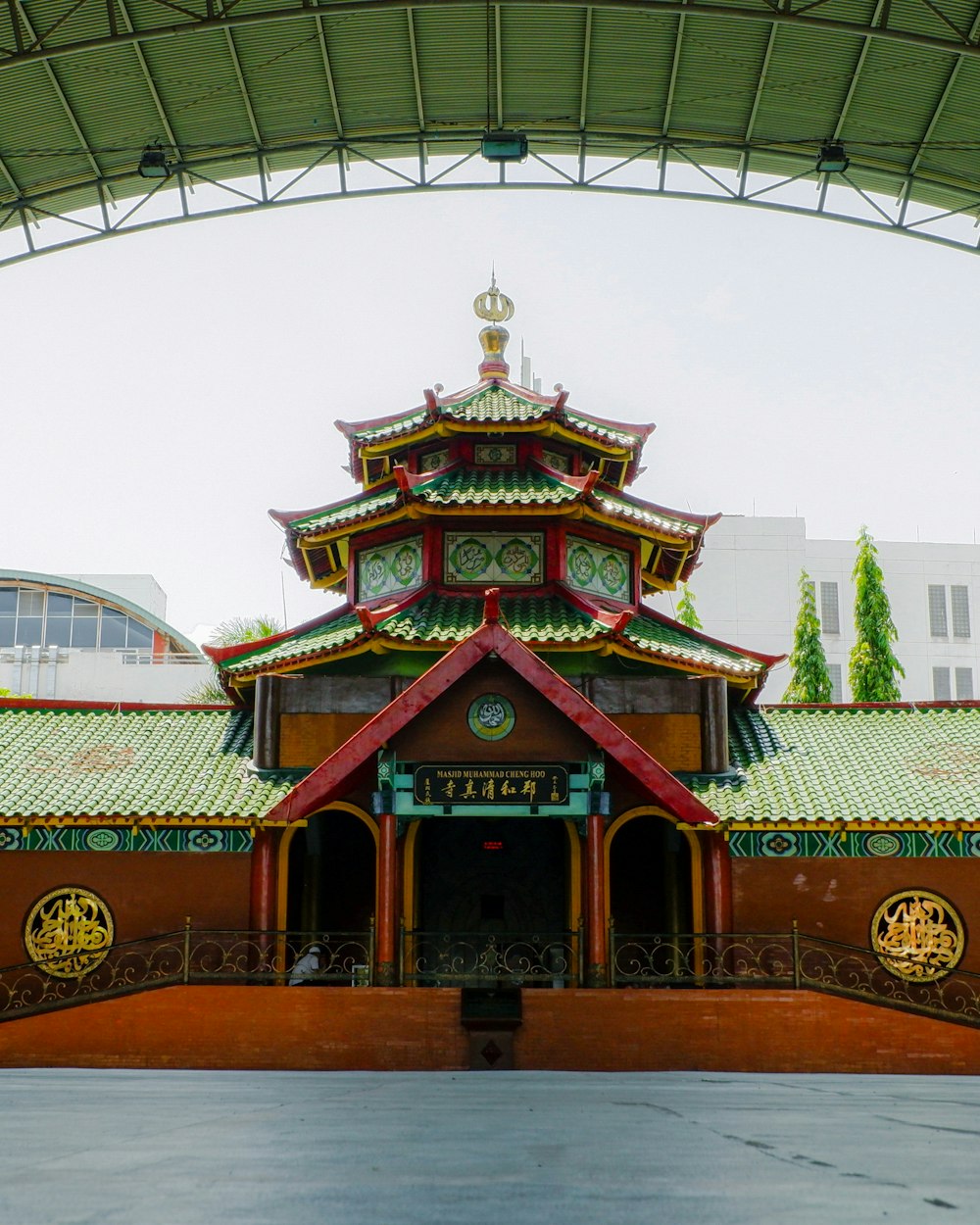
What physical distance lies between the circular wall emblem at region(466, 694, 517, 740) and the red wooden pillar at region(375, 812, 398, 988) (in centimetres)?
163

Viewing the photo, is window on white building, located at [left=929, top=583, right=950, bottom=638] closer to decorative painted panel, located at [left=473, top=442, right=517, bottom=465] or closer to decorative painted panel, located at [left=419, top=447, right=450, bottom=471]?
decorative painted panel, located at [left=473, top=442, right=517, bottom=465]

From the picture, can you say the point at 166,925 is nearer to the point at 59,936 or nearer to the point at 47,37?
the point at 59,936

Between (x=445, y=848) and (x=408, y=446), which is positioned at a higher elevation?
(x=408, y=446)

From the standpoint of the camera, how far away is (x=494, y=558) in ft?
70.2

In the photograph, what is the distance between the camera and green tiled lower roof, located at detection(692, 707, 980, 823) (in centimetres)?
1816

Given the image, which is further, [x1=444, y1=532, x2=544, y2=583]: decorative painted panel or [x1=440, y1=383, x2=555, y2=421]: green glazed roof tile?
[x1=440, y1=383, x2=555, y2=421]: green glazed roof tile

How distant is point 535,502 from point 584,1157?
17045mm

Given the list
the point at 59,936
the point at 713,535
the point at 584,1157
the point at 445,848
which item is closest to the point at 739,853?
the point at 445,848

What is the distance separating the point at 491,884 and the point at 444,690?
16.4 feet

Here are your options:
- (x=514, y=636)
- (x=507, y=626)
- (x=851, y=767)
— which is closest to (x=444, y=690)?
(x=514, y=636)

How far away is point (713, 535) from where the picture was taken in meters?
52.2

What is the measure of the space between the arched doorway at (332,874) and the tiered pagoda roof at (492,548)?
9.04 ft

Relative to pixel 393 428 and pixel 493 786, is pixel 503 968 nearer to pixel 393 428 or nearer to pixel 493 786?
pixel 493 786

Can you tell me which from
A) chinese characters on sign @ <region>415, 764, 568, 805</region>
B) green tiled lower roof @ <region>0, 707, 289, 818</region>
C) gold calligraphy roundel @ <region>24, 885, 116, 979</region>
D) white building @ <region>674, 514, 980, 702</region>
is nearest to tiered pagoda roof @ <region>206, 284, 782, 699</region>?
green tiled lower roof @ <region>0, 707, 289, 818</region>
